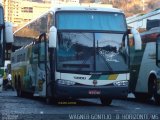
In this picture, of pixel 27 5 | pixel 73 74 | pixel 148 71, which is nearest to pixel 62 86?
pixel 73 74

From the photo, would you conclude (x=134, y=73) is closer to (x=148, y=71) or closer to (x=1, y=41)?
(x=148, y=71)

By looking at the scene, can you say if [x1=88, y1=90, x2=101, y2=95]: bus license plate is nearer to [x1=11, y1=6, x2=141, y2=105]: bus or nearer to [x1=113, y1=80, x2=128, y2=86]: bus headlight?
[x1=11, y1=6, x2=141, y2=105]: bus

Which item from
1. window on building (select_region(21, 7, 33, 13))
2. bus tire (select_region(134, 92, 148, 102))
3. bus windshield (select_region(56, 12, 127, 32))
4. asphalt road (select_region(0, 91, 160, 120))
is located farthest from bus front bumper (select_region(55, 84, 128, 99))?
window on building (select_region(21, 7, 33, 13))

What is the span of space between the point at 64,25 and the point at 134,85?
650 centimetres

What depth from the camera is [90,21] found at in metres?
17.5

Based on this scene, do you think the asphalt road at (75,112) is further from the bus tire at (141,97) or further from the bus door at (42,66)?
the bus tire at (141,97)

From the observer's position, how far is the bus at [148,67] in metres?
19.2

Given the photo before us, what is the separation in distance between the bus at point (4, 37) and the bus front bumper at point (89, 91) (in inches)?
81.9

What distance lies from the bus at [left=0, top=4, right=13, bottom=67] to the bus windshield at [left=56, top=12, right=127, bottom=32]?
2.02 meters

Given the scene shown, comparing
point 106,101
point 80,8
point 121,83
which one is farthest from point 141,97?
point 80,8

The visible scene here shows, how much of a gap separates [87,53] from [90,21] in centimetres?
122

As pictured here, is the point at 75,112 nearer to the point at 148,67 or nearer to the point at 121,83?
the point at 121,83

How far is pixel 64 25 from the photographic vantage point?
56.3 feet

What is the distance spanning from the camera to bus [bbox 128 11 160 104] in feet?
63.0
